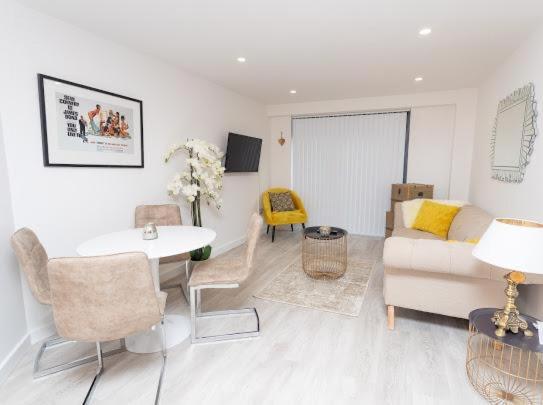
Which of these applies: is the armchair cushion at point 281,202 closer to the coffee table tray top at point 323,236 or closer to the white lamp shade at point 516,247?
the coffee table tray top at point 323,236

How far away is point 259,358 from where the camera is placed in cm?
208

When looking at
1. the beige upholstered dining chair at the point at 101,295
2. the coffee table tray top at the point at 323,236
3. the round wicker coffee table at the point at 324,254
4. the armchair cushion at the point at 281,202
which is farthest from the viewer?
the armchair cushion at the point at 281,202

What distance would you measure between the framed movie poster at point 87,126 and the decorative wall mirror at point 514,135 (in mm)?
3432

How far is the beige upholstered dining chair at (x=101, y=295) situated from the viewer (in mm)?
1401

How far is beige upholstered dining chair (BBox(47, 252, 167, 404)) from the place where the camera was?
1401mm

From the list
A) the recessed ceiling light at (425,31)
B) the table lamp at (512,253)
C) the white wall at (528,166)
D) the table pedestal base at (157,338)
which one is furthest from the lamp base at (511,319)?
the table pedestal base at (157,338)

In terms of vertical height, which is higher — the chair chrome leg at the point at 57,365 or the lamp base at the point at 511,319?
the lamp base at the point at 511,319

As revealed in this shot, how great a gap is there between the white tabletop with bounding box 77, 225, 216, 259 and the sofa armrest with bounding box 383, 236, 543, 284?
1352 millimetres

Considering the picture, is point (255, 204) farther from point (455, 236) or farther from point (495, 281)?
point (495, 281)

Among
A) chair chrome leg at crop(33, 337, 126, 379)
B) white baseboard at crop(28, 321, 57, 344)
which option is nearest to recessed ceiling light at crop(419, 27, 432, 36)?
chair chrome leg at crop(33, 337, 126, 379)

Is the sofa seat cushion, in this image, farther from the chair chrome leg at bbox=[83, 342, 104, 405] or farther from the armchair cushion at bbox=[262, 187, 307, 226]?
the chair chrome leg at bbox=[83, 342, 104, 405]

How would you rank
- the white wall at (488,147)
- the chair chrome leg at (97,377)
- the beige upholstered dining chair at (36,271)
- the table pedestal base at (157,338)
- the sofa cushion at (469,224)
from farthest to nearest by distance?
the sofa cushion at (469,224), the white wall at (488,147), the table pedestal base at (157,338), the beige upholstered dining chair at (36,271), the chair chrome leg at (97,377)

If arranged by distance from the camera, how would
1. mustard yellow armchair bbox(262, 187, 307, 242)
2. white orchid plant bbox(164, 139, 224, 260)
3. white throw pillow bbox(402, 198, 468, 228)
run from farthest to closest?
mustard yellow armchair bbox(262, 187, 307, 242), white throw pillow bbox(402, 198, 468, 228), white orchid plant bbox(164, 139, 224, 260)

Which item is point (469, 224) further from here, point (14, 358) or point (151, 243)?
point (14, 358)
